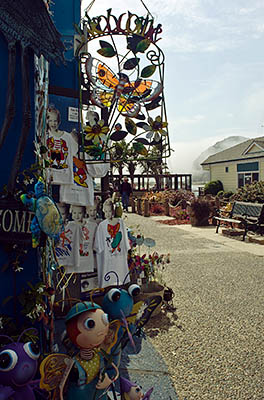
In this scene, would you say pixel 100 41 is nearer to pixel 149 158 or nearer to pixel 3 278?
pixel 149 158

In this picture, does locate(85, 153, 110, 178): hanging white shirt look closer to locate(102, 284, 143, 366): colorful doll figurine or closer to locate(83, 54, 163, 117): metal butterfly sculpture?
locate(83, 54, 163, 117): metal butterfly sculpture

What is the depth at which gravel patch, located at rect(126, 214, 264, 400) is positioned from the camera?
10.1 ft

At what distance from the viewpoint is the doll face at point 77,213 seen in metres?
3.99

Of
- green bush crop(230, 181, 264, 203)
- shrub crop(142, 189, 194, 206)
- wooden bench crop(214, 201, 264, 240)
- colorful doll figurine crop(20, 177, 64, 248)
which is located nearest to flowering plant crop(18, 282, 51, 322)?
colorful doll figurine crop(20, 177, 64, 248)

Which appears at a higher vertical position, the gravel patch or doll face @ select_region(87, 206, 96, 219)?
doll face @ select_region(87, 206, 96, 219)

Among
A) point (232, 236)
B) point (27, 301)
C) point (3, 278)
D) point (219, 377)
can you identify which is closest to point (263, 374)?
point (219, 377)

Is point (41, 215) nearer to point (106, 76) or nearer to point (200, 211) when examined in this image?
point (106, 76)

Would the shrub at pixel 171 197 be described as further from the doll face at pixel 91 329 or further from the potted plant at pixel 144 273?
the doll face at pixel 91 329

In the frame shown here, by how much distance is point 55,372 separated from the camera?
2.04 metres

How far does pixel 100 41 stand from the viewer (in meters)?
3.57

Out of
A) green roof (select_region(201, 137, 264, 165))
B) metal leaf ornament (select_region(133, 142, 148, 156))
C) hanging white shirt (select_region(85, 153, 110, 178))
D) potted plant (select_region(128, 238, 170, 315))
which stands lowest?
potted plant (select_region(128, 238, 170, 315))

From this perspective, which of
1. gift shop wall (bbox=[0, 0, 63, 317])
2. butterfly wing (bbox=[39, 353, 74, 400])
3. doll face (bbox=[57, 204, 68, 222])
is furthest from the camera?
doll face (bbox=[57, 204, 68, 222])

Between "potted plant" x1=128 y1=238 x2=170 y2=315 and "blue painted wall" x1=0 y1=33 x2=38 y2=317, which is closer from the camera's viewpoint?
"blue painted wall" x1=0 y1=33 x2=38 y2=317

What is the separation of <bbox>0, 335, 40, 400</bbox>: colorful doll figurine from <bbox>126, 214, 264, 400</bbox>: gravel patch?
1503 mm
